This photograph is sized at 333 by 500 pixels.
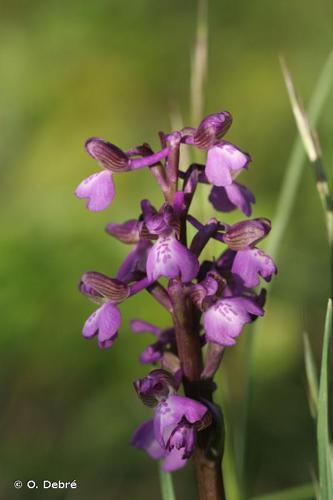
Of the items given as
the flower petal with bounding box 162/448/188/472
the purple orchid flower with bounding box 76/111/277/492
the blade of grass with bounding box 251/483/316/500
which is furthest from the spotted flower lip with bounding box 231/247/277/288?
the blade of grass with bounding box 251/483/316/500

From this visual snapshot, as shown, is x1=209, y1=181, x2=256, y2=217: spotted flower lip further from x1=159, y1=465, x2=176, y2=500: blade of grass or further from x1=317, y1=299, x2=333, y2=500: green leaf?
x1=159, y1=465, x2=176, y2=500: blade of grass

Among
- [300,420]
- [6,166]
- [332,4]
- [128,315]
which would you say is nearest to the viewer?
[300,420]

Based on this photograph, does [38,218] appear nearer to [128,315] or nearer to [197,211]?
[128,315]

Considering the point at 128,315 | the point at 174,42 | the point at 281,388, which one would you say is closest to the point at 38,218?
the point at 128,315

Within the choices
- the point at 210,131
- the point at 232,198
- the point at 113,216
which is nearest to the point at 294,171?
the point at 232,198

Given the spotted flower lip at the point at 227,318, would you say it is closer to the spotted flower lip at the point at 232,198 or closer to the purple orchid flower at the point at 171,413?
the purple orchid flower at the point at 171,413
